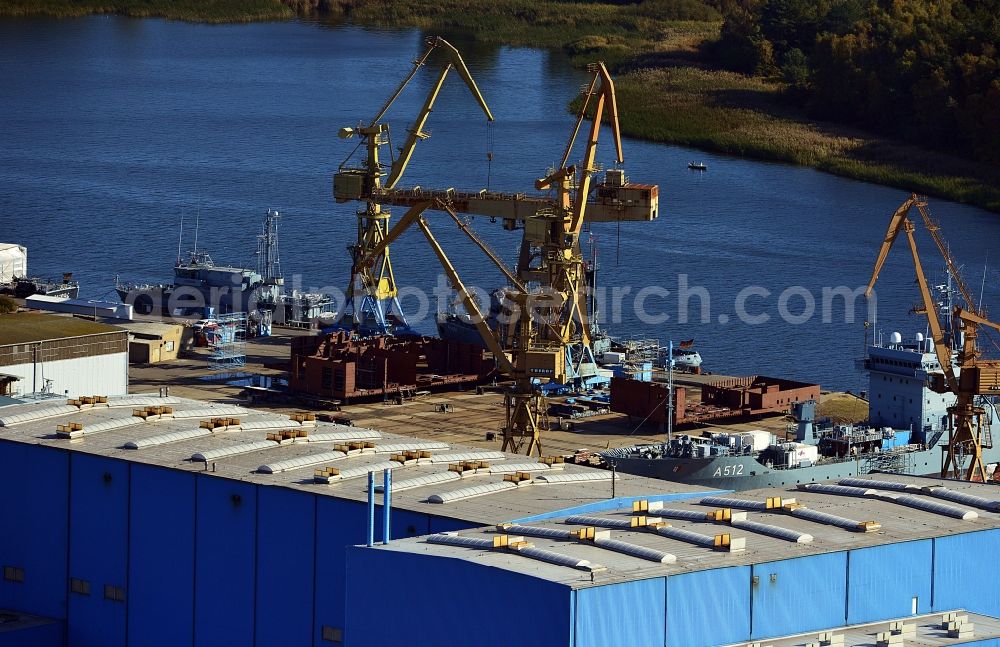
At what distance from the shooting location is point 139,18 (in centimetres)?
15138

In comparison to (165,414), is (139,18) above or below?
above

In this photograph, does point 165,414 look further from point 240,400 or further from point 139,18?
point 139,18

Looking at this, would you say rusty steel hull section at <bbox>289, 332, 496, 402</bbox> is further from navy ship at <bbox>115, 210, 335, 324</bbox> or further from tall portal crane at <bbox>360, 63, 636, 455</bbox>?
navy ship at <bbox>115, 210, 335, 324</bbox>

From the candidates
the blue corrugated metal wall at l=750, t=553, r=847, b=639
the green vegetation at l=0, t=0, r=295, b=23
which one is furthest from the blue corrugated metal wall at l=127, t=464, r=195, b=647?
the green vegetation at l=0, t=0, r=295, b=23

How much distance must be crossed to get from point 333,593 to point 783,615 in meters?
6.25

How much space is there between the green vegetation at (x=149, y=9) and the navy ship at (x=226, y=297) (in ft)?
279

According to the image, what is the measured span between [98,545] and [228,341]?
29.0m

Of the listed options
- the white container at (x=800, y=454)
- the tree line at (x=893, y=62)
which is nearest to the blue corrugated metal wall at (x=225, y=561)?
the white container at (x=800, y=454)

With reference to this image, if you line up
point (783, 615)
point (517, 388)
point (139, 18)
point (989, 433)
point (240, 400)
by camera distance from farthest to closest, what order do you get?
point (139, 18)
point (240, 400)
point (989, 433)
point (517, 388)
point (783, 615)

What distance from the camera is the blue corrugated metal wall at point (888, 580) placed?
26328mm

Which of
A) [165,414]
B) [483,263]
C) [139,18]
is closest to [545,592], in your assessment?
[165,414]

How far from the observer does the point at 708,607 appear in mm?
24875

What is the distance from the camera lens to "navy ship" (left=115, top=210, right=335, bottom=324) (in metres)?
64.7

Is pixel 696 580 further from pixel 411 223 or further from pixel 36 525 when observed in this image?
pixel 411 223
